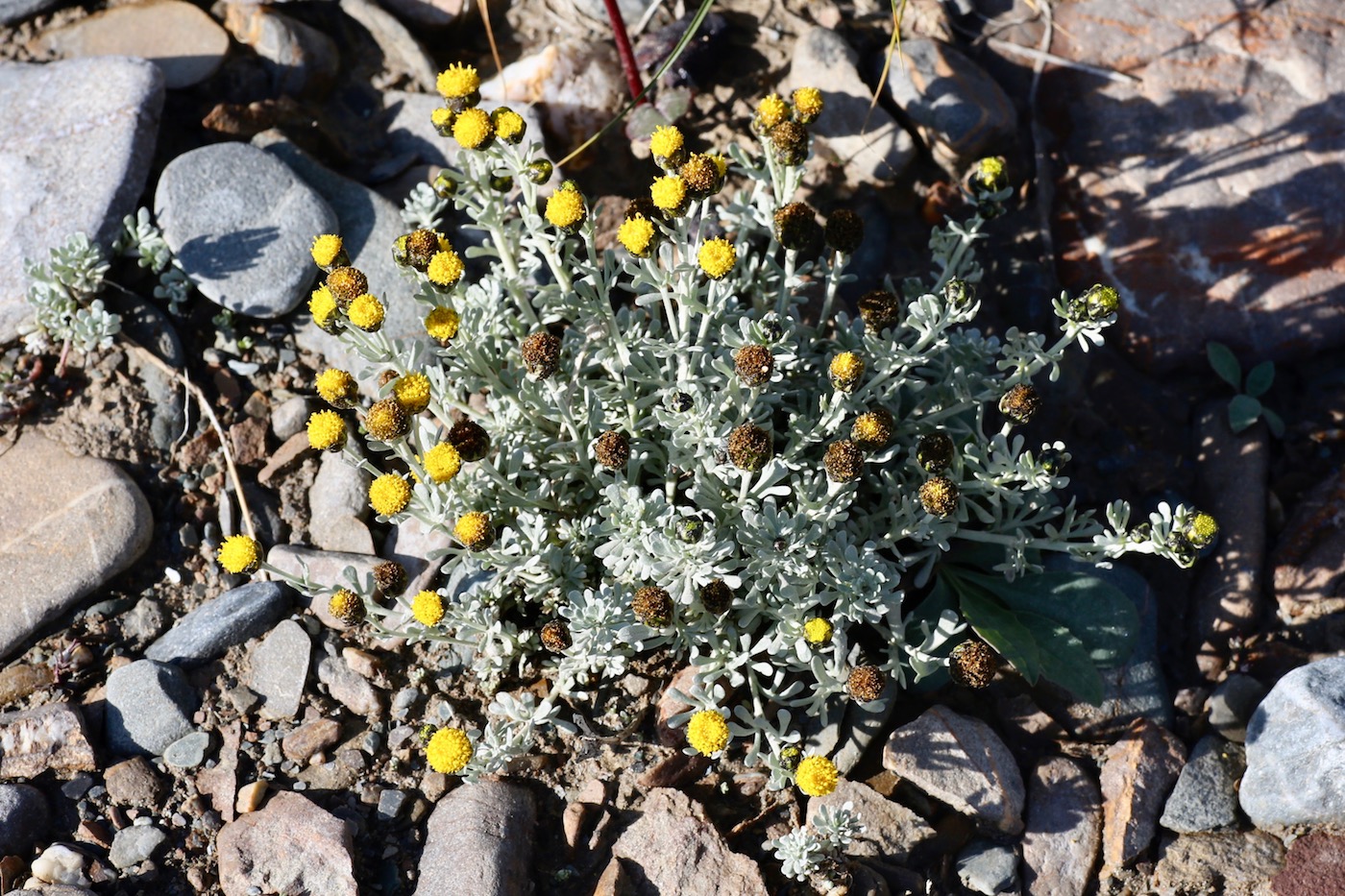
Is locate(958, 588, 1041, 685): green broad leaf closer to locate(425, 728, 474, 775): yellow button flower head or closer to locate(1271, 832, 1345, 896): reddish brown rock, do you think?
locate(1271, 832, 1345, 896): reddish brown rock

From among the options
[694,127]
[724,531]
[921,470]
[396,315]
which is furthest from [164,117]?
[921,470]

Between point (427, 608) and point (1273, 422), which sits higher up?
point (427, 608)

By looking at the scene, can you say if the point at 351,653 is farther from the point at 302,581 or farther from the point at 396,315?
the point at 396,315

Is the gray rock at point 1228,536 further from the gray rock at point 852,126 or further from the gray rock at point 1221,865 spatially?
the gray rock at point 852,126

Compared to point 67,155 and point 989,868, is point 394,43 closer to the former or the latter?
point 67,155

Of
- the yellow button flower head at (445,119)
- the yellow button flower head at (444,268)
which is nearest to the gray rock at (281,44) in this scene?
the yellow button flower head at (445,119)

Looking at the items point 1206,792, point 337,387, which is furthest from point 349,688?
A: point 1206,792

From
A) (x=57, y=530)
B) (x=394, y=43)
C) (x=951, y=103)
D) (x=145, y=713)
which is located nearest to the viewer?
(x=145, y=713)

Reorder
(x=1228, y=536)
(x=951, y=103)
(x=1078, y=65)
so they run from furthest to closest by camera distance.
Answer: (x=1078, y=65), (x=951, y=103), (x=1228, y=536)
